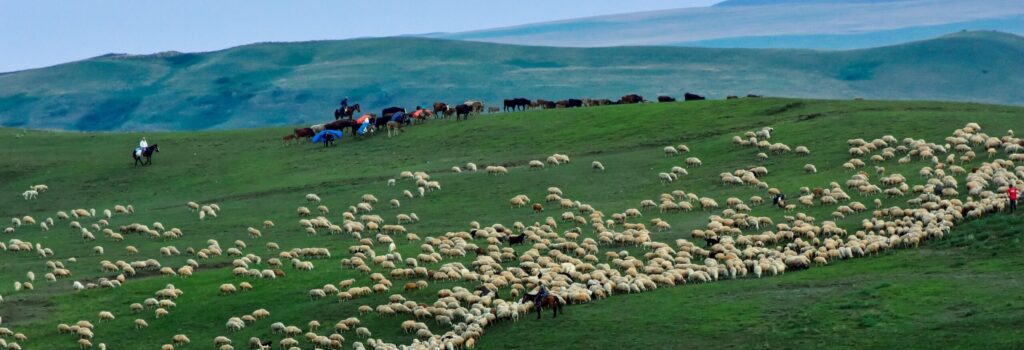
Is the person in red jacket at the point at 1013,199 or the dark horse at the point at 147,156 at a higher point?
the person in red jacket at the point at 1013,199

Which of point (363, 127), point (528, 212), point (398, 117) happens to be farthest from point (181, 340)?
point (398, 117)

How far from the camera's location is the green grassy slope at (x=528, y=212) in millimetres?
33250

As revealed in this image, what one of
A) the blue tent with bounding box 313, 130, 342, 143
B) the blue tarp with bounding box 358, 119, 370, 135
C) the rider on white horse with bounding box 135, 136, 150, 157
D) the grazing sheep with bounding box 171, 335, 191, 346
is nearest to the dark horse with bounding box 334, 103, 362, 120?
the blue tarp with bounding box 358, 119, 370, 135

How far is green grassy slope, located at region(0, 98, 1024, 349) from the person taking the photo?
33.2m

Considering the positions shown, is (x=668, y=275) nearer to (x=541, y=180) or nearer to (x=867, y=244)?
(x=867, y=244)

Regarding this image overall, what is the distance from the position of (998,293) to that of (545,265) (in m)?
11.6

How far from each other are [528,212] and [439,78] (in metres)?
109

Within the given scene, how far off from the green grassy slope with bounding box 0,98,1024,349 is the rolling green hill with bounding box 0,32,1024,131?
2907 inches

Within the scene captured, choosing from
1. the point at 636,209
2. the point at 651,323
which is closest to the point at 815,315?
the point at 651,323

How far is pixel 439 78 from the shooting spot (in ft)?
527

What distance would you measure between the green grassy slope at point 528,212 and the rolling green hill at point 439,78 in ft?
242

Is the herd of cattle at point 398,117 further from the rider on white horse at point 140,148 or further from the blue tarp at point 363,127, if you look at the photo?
the rider on white horse at point 140,148

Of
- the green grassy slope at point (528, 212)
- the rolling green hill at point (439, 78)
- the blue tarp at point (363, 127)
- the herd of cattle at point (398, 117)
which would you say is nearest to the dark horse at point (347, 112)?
the herd of cattle at point (398, 117)

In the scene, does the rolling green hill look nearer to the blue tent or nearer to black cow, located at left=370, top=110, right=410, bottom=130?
black cow, located at left=370, top=110, right=410, bottom=130
